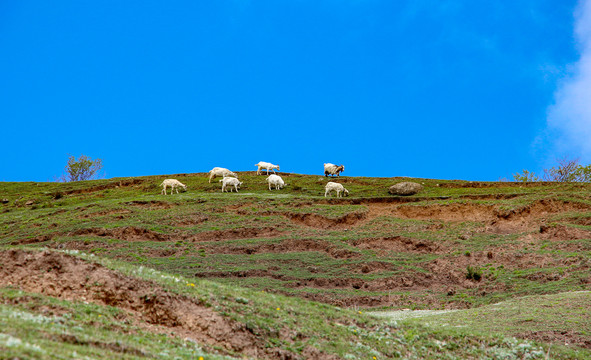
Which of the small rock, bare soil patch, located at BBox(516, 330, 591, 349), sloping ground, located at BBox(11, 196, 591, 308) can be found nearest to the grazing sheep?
the small rock

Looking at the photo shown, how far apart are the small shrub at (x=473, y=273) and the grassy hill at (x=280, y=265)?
113 millimetres

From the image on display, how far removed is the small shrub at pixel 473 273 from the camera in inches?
1329

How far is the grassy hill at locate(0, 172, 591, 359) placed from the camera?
43.7ft

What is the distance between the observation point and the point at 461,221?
44188 mm

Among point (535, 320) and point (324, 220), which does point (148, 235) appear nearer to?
point (324, 220)

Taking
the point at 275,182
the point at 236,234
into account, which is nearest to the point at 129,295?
the point at 236,234

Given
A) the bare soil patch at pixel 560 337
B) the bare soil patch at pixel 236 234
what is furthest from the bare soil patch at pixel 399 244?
the bare soil patch at pixel 560 337

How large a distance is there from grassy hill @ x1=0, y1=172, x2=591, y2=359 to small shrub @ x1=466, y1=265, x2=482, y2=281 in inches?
4.5

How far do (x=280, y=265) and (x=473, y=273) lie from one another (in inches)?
541

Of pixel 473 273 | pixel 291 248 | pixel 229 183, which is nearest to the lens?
pixel 473 273

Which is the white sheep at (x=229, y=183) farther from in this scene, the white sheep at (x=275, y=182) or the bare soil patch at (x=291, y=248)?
the bare soil patch at (x=291, y=248)

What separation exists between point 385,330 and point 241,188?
143 feet

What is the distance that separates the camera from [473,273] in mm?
34000

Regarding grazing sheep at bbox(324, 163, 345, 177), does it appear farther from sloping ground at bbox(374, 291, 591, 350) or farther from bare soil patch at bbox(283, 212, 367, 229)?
sloping ground at bbox(374, 291, 591, 350)
